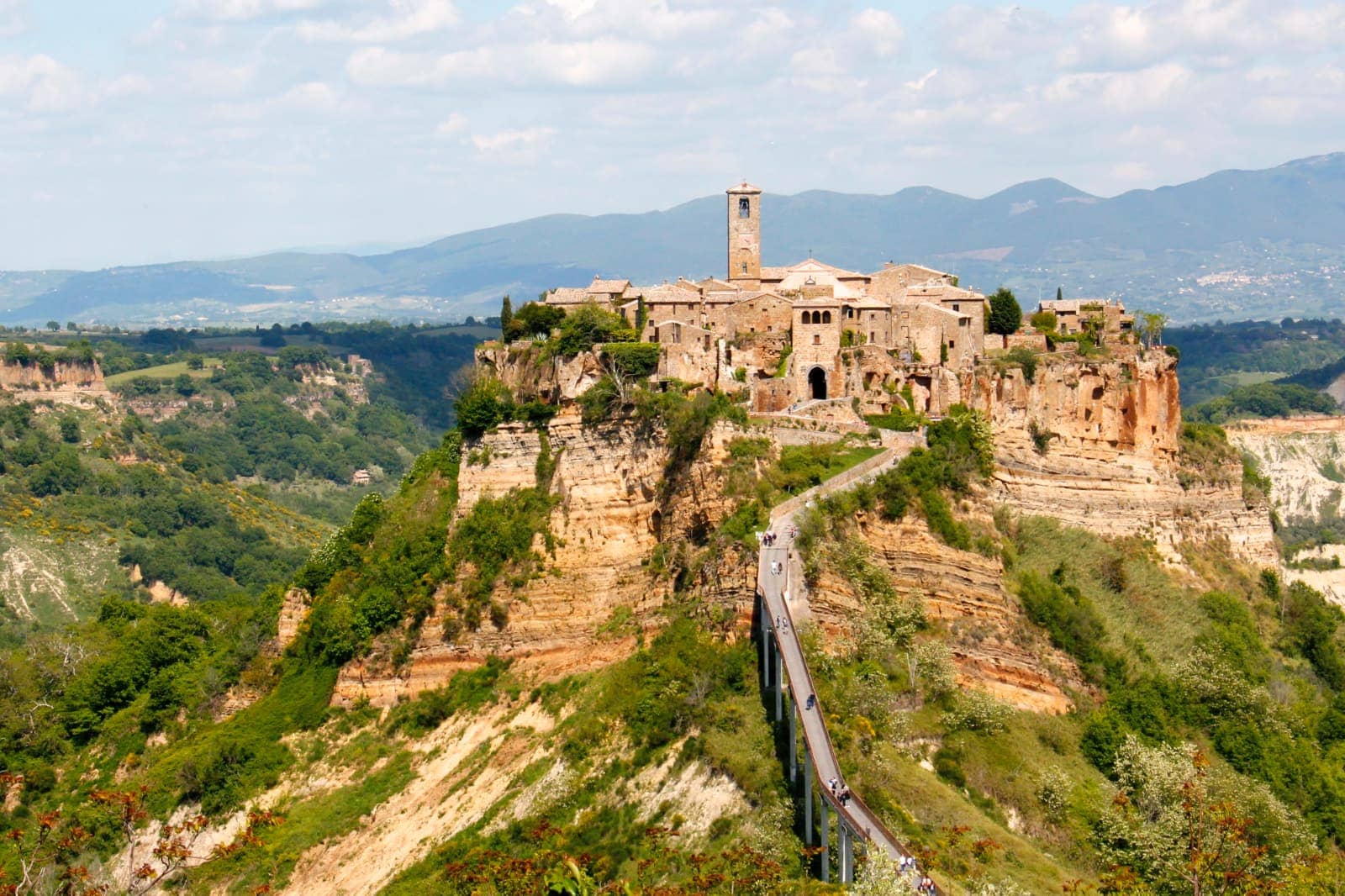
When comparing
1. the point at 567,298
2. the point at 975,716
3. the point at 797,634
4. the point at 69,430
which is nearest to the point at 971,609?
the point at 975,716

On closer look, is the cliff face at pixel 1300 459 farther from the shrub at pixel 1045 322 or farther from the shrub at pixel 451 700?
the shrub at pixel 451 700

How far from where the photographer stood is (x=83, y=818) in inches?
1815

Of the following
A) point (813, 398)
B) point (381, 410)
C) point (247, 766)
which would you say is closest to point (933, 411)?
point (813, 398)

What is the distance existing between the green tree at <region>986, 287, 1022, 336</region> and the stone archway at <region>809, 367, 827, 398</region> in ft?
24.1

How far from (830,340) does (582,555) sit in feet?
36.8

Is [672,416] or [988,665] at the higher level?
[672,416]

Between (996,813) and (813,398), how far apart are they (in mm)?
18006

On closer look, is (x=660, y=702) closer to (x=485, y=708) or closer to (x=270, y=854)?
(x=485, y=708)

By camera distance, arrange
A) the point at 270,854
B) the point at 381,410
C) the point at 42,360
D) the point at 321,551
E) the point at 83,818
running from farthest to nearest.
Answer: the point at 381,410, the point at 42,360, the point at 321,551, the point at 83,818, the point at 270,854

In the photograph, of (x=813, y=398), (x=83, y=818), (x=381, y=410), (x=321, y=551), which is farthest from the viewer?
(x=381, y=410)

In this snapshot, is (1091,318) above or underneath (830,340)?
above

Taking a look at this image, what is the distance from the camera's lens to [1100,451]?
169ft

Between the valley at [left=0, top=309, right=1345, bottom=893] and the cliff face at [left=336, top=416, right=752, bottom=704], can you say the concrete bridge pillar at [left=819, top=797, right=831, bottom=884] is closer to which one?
the valley at [left=0, top=309, right=1345, bottom=893]

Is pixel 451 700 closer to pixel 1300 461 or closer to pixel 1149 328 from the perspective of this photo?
pixel 1149 328
